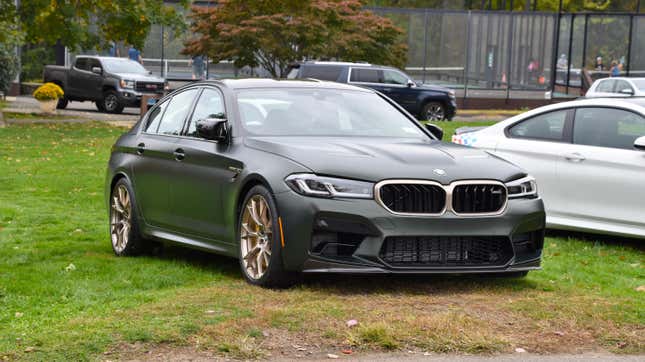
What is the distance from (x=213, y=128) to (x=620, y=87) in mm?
25136

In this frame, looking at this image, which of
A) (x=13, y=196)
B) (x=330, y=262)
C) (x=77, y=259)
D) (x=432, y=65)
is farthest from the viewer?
(x=432, y=65)

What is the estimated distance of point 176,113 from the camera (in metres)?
10.5

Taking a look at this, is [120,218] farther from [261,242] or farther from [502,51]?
A: [502,51]

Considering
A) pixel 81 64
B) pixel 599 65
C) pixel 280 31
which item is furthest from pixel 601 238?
pixel 599 65

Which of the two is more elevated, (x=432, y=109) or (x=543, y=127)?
(x=543, y=127)

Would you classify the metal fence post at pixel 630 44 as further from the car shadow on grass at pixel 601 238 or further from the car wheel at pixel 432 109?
the car shadow on grass at pixel 601 238

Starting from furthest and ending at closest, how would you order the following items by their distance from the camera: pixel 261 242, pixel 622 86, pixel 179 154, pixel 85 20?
pixel 85 20
pixel 622 86
pixel 179 154
pixel 261 242

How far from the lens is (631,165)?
37.4ft

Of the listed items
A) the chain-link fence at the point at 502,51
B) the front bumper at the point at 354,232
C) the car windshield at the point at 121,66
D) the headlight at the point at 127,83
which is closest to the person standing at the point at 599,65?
the chain-link fence at the point at 502,51

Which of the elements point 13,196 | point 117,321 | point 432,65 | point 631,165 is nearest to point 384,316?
point 117,321

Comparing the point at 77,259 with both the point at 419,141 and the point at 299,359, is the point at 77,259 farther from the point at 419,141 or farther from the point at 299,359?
the point at 299,359

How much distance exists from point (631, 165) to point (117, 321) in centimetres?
566

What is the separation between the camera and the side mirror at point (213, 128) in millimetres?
9359

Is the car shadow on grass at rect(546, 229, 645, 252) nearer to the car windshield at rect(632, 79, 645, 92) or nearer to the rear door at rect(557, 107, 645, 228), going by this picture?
the rear door at rect(557, 107, 645, 228)
